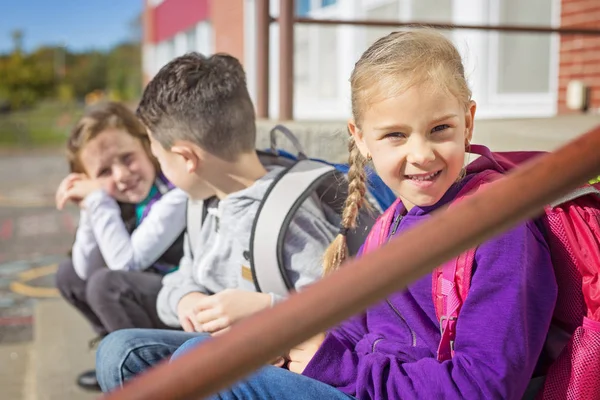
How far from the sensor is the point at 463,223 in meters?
0.95

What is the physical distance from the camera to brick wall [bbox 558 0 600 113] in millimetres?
5137

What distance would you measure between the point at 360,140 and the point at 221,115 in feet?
2.30

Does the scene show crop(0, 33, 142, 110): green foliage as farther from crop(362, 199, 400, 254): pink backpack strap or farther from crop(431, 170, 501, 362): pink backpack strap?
crop(431, 170, 501, 362): pink backpack strap

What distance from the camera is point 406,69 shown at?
148cm

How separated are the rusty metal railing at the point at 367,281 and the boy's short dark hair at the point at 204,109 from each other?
1350 millimetres

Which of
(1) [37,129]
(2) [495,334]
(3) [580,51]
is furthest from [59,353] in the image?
(1) [37,129]

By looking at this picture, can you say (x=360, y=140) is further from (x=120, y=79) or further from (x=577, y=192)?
(x=120, y=79)

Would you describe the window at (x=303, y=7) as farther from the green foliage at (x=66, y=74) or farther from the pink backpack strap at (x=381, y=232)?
the green foliage at (x=66, y=74)

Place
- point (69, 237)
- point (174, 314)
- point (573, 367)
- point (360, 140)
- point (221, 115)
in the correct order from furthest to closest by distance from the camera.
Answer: point (69, 237) < point (174, 314) < point (221, 115) < point (360, 140) < point (573, 367)

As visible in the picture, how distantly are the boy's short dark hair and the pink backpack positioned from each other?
1008 mm

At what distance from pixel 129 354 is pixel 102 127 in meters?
1.34

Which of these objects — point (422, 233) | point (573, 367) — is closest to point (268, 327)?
point (422, 233)

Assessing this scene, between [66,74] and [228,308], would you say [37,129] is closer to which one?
[66,74]

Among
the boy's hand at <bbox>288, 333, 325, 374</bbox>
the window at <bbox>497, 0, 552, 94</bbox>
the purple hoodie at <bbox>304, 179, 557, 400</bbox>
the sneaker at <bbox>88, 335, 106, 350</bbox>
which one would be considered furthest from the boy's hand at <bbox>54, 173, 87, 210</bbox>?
the window at <bbox>497, 0, 552, 94</bbox>
